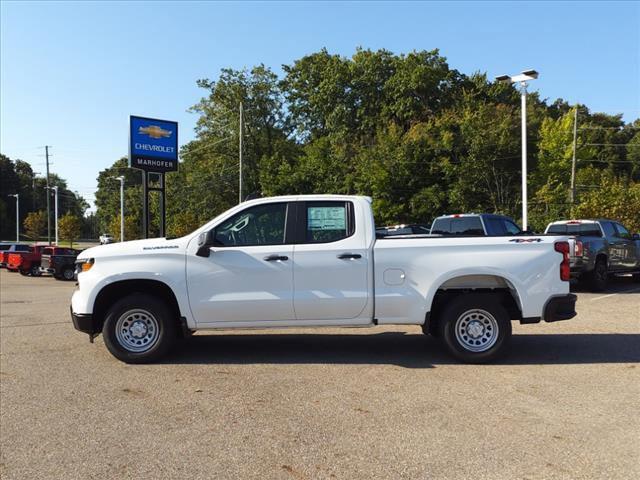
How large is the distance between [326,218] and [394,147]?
3583 centimetres

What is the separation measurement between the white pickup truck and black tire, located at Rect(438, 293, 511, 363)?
0.04ft

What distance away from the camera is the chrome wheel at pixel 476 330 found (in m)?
6.64

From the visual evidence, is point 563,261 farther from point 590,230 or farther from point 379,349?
point 590,230

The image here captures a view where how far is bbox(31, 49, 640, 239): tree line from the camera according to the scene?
39.5 meters

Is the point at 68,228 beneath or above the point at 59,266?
above

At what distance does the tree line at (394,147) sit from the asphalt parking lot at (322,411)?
943 inches

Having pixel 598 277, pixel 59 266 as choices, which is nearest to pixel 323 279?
pixel 598 277

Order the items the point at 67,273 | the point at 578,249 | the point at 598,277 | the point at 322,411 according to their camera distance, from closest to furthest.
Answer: the point at 322,411, the point at 578,249, the point at 598,277, the point at 67,273

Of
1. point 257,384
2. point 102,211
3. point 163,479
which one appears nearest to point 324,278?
point 257,384

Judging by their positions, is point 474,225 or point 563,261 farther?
point 474,225

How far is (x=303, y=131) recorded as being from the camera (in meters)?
54.4

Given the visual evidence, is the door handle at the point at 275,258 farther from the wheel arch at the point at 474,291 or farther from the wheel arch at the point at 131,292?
the wheel arch at the point at 474,291

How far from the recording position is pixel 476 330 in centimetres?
669

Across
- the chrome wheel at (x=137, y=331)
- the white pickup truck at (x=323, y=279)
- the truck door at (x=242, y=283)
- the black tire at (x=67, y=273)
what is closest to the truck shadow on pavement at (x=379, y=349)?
the chrome wheel at (x=137, y=331)
